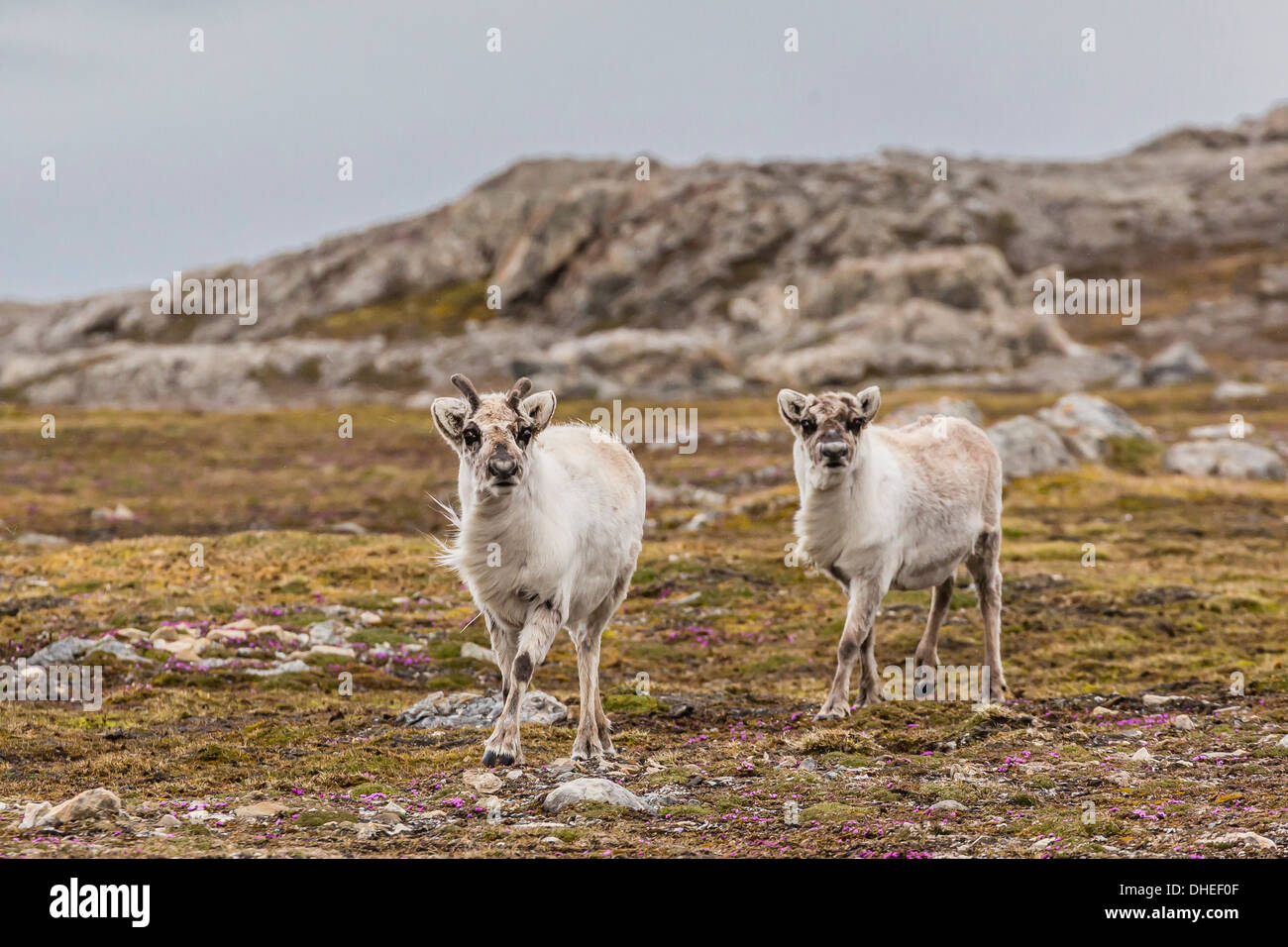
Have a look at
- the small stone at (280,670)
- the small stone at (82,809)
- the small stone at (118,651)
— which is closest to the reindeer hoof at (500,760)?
the small stone at (82,809)

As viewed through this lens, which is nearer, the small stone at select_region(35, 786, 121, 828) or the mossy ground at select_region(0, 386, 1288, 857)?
the small stone at select_region(35, 786, 121, 828)

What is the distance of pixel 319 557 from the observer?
26094 mm

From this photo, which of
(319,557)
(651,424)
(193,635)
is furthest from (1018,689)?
(651,424)

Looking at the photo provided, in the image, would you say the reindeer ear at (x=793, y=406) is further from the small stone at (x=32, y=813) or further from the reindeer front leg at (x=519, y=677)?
the small stone at (x=32, y=813)

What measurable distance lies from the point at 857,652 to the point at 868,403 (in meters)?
3.04

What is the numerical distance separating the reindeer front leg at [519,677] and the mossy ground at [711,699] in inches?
15.8

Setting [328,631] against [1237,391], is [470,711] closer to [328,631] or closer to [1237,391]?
[328,631]

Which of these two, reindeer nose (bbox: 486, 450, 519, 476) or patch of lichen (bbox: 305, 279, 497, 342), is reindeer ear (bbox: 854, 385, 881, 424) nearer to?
reindeer nose (bbox: 486, 450, 519, 476)

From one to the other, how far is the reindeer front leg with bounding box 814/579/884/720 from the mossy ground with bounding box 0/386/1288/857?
560mm

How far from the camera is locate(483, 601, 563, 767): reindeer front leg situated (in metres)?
12.3

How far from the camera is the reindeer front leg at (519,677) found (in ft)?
40.2

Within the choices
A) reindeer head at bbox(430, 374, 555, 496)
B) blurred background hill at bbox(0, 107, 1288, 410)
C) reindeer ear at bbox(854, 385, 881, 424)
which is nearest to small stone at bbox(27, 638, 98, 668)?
reindeer head at bbox(430, 374, 555, 496)
